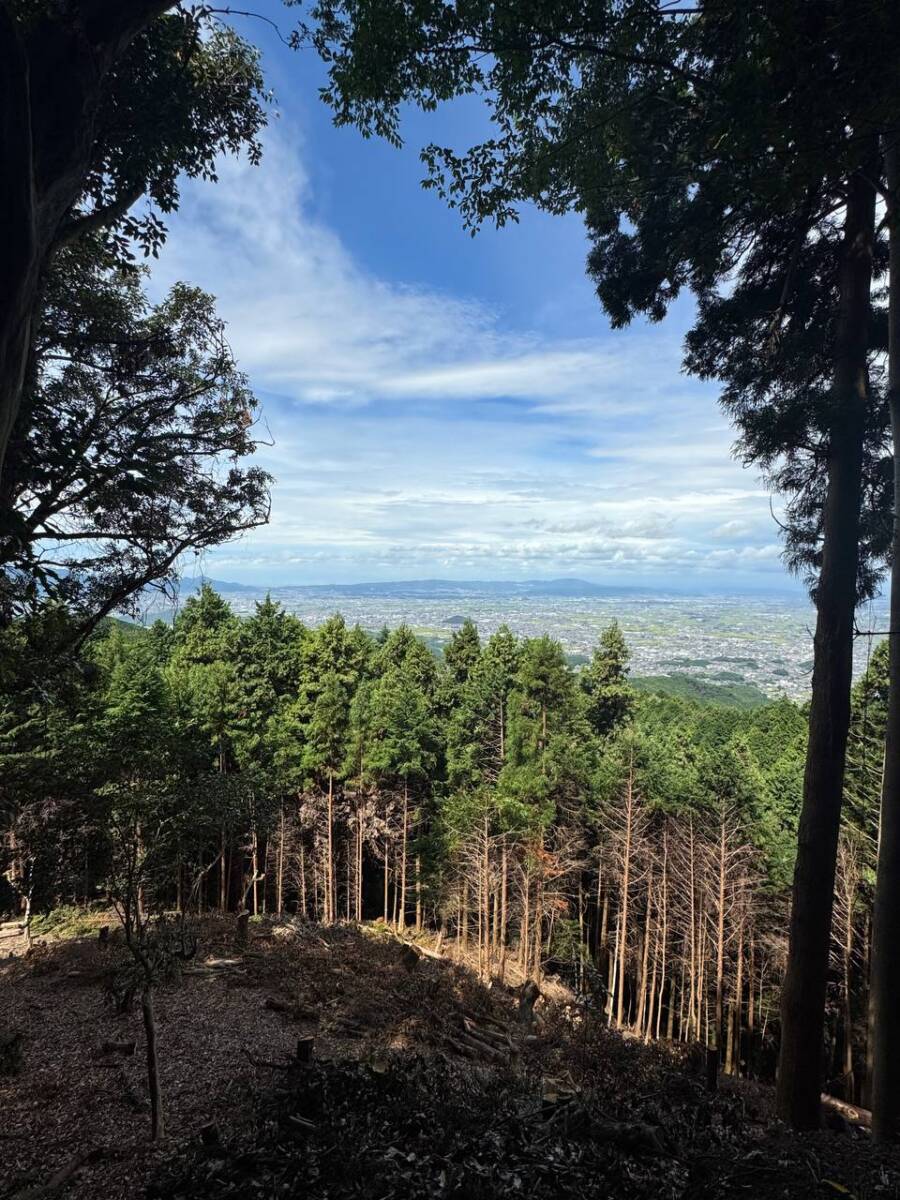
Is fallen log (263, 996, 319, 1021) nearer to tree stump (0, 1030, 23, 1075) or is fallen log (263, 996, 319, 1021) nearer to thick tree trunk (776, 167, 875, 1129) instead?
tree stump (0, 1030, 23, 1075)

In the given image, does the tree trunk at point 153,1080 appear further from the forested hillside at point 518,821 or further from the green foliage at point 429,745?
the green foliage at point 429,745

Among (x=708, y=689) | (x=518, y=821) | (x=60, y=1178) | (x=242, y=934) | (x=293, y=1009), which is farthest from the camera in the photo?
(x=708, y=689)

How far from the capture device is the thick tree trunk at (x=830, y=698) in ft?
14.9

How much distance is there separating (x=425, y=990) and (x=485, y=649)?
1811 centimetres

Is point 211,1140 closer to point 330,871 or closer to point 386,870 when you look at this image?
point 330,871

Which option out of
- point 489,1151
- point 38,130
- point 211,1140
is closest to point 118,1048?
point 211,1140

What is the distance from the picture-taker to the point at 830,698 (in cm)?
474

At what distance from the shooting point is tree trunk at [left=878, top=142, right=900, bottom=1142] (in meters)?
4.07

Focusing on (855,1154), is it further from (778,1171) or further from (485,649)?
(485,649)

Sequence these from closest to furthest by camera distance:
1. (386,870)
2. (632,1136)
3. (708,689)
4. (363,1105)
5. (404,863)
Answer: (632,1136) < (363,1105) < (404,863) < (386,870) < (708,689)

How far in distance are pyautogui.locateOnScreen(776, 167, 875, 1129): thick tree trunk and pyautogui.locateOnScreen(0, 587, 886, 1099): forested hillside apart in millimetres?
8932

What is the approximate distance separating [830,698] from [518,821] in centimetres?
1521

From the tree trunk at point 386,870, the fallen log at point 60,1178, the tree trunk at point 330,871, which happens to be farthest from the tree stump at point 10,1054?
the tree trunk at point 386,870

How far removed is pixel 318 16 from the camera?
4.11m
